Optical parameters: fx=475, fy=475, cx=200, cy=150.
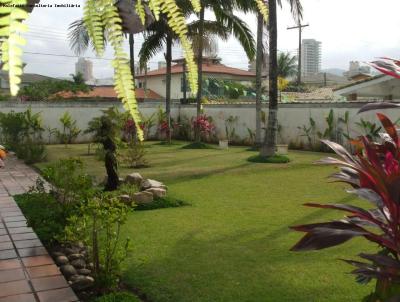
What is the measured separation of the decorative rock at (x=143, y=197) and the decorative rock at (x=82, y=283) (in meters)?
2.86

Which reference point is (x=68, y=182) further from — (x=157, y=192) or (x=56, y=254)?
(x=157, y=192)

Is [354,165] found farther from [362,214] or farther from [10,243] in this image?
[10,243]

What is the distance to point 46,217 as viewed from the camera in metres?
4.87

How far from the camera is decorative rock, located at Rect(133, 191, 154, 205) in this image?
6449 mm

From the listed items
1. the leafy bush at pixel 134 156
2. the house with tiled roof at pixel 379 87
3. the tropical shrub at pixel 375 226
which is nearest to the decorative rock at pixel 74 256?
the tropical shrub at pixel 375 226

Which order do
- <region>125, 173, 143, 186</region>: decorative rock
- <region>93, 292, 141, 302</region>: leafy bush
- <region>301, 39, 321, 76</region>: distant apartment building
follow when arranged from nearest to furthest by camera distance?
<region>93, 292, 141, 302</region>: leafy bush → <region>125, 173, 143, 186</region>: decorative rock → <region>301, 39, 321, 76</region>: distant apartment building

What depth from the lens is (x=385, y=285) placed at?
1876 mm

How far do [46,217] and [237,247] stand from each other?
A: 1.98 meters

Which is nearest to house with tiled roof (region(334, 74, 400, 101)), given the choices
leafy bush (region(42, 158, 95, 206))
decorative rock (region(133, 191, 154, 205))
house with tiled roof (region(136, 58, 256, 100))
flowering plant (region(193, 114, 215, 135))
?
flowering plant (region(193, 114, 215, 135))

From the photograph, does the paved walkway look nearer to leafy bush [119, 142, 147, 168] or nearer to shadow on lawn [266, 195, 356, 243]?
shadow on lawn [266, 195, 356, 243]

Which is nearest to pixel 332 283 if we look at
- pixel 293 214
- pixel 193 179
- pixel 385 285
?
pixel 385 285

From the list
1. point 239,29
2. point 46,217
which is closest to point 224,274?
point 46,217

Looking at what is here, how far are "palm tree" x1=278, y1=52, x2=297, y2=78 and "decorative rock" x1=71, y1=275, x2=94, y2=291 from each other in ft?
151

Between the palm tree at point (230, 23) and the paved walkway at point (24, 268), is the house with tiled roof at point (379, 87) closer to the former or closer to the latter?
the palm tree at point (230, 23)
